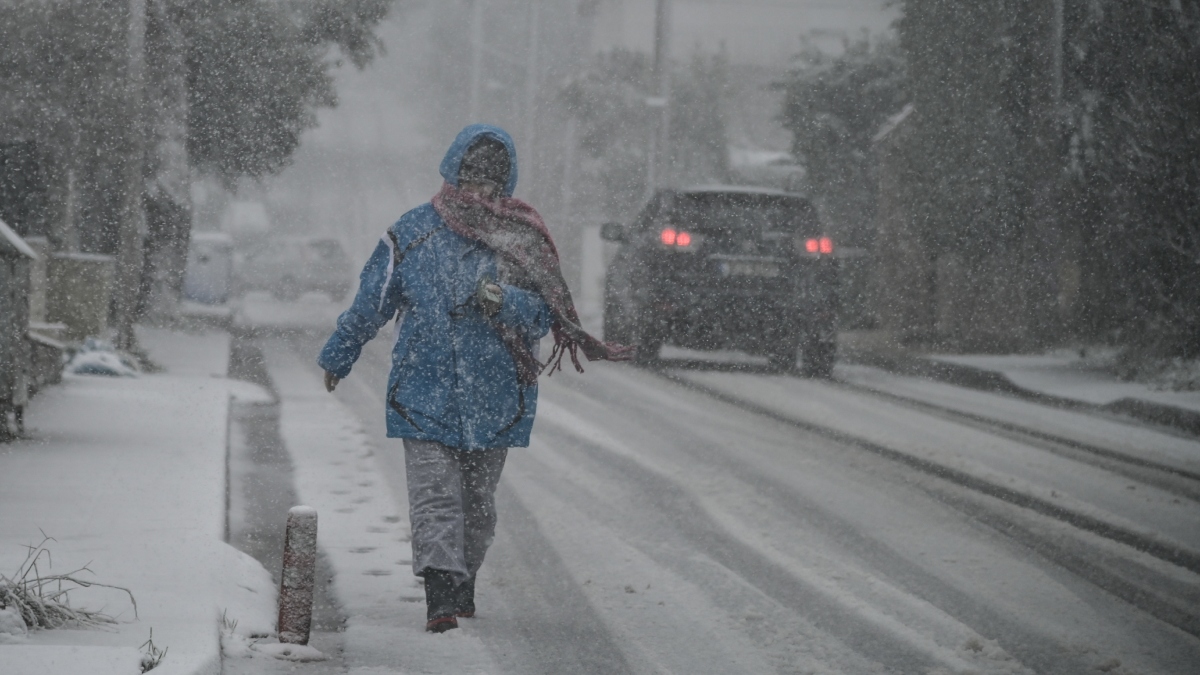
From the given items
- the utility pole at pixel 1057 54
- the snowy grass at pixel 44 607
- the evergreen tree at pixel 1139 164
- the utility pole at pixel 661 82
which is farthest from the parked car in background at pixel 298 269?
the snowy grass at pixel 44 607

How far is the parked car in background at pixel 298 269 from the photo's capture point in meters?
33.2

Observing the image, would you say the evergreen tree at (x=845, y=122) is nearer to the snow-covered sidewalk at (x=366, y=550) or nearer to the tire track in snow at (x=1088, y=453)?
the tire track in snow at (x=1088, y=453)

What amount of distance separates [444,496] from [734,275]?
33.8 feet

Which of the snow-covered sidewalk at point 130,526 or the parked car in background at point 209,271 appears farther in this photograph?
the parked car in background at point 209,271

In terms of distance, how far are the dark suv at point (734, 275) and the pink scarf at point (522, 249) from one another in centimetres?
974

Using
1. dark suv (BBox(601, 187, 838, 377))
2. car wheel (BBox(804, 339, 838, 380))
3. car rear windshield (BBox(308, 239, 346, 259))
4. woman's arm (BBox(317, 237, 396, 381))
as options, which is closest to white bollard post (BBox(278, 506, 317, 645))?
woman's arm (BBox(317, 237, 396, 381))

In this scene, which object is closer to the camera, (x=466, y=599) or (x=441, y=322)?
(x=441, y=322)

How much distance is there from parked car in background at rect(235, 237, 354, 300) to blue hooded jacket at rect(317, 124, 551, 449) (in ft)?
92.0

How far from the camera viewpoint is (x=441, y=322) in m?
5.20

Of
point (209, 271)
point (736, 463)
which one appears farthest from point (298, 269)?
point (736, 463)

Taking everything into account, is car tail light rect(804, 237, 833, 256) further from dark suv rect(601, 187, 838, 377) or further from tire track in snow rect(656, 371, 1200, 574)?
tire track in snow rect(656, 371, 1200, 574)

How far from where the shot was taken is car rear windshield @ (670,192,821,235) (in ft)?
50.2

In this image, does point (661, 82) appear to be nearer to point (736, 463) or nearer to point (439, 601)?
point (736, 463)

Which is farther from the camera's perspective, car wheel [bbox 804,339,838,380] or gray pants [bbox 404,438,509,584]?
car wheel [bbox 804,339,838,380]
